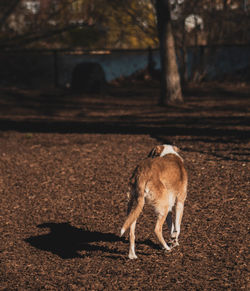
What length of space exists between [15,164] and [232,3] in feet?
55.3

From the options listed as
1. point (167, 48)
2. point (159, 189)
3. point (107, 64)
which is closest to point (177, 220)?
point (159, 189)

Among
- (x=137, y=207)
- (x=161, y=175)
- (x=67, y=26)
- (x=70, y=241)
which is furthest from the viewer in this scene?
(x=67, y=26)

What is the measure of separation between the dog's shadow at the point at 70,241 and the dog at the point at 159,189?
2.32 ft

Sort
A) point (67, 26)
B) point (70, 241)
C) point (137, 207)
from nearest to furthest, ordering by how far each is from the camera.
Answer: point (137, 207) → point (70, 241) → point (67, 26)

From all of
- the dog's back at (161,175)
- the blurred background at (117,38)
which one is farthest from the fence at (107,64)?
the dog's back at (161,175)

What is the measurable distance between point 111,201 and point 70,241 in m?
1.74

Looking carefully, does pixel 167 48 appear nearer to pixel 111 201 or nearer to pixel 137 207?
pixel 111 201

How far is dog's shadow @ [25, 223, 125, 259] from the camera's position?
5.87 m

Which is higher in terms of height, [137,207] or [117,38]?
[117,38]

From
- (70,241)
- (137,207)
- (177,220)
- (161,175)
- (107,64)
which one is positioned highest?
(107,64)

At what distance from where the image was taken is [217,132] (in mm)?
12969

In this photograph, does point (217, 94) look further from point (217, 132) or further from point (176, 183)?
point (176, 183)

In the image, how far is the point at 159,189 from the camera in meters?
5.22

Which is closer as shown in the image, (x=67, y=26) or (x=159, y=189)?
(x=159, y=189)
